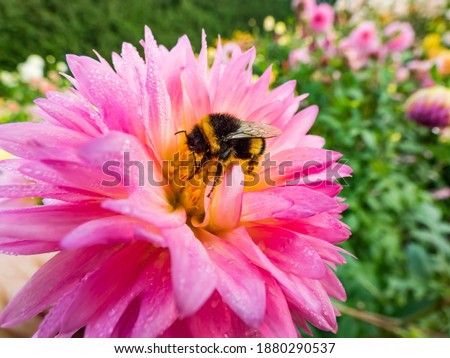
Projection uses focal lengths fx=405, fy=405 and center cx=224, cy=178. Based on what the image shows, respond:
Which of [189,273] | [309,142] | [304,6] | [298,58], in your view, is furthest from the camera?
[304,6]

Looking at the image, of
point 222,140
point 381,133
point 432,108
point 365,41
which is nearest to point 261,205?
point 222,140

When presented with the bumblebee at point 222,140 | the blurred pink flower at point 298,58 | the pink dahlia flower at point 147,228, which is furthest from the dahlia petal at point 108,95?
the blurred pink flower at point 298,58

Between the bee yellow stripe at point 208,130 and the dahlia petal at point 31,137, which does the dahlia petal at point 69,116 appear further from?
the bee yellow stripe at point 208,130

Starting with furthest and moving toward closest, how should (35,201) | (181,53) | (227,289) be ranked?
(35,201)
(181,53)
(227,289)

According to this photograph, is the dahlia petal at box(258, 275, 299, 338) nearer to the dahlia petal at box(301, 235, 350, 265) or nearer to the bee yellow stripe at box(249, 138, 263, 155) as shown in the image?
the dahlia petal at box(301, 235, 350, 265)

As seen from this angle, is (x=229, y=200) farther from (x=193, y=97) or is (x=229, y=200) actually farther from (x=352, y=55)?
(x=352, y=55)

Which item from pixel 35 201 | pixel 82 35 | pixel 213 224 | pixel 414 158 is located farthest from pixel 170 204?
pixel 82 35

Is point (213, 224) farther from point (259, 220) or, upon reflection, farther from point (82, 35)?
point (82, 35)
